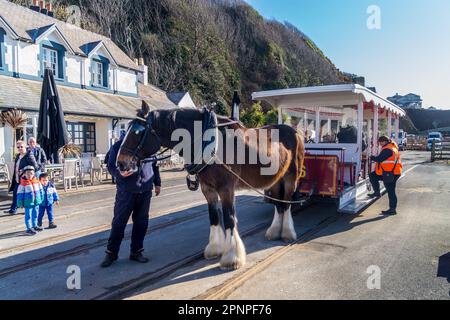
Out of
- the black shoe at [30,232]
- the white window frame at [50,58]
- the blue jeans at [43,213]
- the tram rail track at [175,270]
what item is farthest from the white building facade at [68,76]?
the tram rail track at [175,270]

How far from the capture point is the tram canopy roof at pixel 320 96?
287 inches

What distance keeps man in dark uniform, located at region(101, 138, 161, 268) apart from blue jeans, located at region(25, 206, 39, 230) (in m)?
2.61

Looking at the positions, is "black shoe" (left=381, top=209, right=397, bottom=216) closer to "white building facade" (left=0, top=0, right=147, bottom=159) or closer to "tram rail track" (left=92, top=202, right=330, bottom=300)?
"tram rail track" (left=92, top=202, right=330, bottom=300)

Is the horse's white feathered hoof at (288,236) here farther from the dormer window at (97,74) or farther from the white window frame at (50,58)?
the dormer window at (97,74)

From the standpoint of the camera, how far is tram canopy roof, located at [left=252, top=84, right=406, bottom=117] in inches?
287

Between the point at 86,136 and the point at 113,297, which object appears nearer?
the point at 113,297

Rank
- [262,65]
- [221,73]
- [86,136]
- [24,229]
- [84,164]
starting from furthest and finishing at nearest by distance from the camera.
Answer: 1. [262,65]
2. [221,73]
3. [86,136]
4. [84,164]
5. [24,229]

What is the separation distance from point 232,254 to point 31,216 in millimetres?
4218

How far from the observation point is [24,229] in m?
6.66

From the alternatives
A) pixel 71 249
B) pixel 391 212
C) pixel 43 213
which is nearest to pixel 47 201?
pixel 43 213
